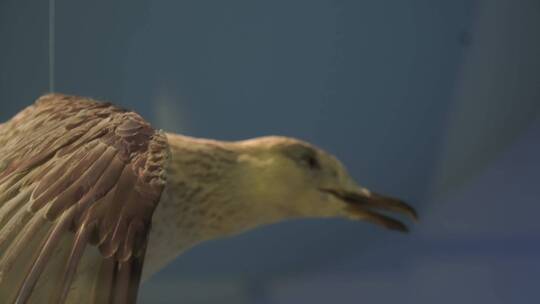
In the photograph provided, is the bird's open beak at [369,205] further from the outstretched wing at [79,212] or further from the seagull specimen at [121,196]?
the outstretched wing at [79,212]

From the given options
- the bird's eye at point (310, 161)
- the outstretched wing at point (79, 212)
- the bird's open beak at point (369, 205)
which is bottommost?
the outstretched wing at point (79, 212)

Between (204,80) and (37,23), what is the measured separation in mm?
270

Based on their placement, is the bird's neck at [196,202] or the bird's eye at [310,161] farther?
the bird's eye at [310,161]

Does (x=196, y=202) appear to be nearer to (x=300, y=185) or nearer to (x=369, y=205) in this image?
(x=300, y=185)

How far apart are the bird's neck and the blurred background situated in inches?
4.3

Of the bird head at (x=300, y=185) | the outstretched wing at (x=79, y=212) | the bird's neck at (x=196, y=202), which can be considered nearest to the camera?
the outstretched wing at (x=79, y=212)

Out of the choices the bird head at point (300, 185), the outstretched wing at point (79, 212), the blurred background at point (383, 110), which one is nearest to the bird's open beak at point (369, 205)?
the bird head at point (300, 185)

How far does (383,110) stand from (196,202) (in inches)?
17.3

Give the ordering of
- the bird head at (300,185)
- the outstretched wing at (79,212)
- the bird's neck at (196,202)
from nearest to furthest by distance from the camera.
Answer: the outstretched wing at (79,212) → the bird's neck at (196,202) → the bird head at (300,185)

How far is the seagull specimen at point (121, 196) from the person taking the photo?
1.53 ft

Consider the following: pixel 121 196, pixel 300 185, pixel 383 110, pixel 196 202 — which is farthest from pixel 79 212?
pixel 383 110

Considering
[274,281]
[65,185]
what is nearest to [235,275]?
[274,281]

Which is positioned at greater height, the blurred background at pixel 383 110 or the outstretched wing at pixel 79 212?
the blurred background at pixel 383 110

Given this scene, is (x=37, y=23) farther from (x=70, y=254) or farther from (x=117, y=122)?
(x=70, y=254)
